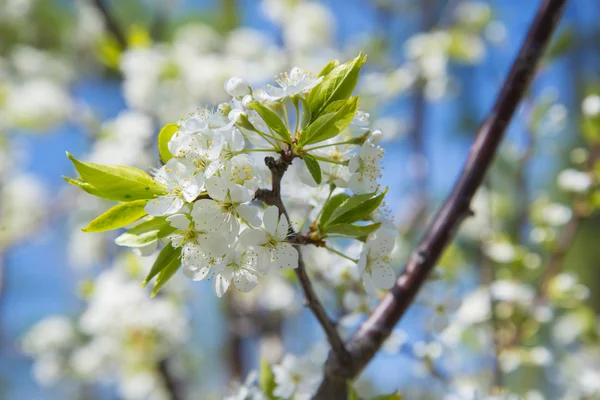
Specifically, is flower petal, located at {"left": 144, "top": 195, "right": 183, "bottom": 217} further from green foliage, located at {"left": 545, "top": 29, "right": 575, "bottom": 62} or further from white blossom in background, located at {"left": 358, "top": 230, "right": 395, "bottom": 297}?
green foliage, located at {"left": 545, "top": 29, "right": 575, "bottom": 62}

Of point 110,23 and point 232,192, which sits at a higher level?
point 110,23

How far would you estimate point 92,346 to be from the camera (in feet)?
6.09

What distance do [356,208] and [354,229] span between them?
22 mm

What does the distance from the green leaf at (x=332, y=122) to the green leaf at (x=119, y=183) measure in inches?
6.7

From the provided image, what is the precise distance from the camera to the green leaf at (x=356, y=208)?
0.53m

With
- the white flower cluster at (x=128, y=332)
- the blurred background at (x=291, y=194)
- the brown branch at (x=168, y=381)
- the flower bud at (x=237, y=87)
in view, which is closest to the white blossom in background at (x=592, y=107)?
the blurred background at (x=291, y=194)

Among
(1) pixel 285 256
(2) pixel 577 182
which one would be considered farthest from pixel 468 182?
(2) pixel 577 182

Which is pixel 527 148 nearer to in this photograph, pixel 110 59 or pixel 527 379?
pixel 527 379

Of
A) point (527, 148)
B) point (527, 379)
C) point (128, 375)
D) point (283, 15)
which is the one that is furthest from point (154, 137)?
point (527, 379)

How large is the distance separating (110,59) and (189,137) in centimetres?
153

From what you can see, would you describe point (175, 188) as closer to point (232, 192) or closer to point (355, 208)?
point (232, 192)

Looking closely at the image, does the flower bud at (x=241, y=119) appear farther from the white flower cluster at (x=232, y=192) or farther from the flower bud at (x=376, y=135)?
the flower bud at (x=376, y=135)

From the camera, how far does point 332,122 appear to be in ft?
1.67

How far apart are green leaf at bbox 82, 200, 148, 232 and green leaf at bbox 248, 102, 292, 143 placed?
153 mm
